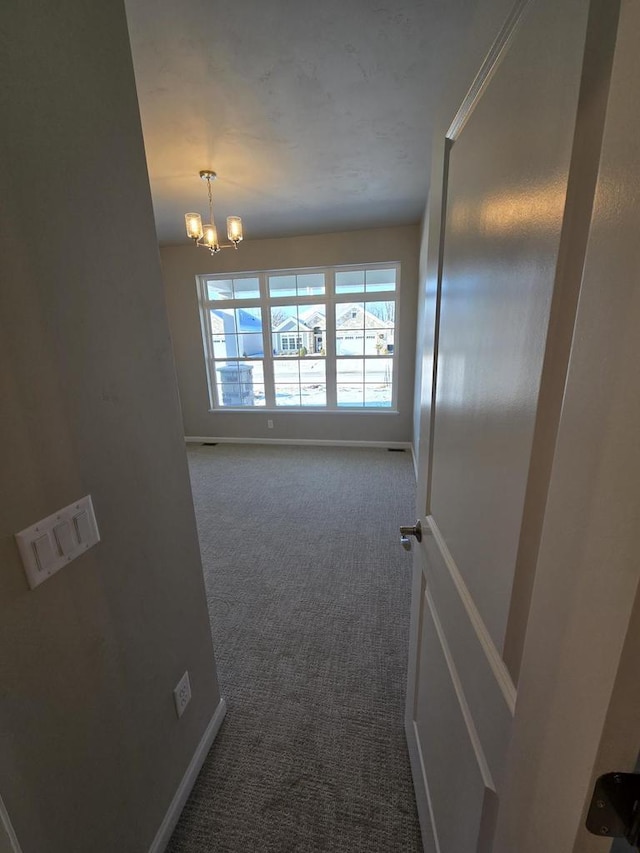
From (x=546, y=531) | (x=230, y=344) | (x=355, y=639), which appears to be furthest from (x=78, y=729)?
(x=230, y=344)

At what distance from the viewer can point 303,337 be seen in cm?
450

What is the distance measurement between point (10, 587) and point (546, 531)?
0.87 m

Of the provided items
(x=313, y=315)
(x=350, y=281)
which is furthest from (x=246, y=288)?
(x=350, y=281)

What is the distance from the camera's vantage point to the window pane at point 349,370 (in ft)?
14.6

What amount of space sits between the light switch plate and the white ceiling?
1.81 m

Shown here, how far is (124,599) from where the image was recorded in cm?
87

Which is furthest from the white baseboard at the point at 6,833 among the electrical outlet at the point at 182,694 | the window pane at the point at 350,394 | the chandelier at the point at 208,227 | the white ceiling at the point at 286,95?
the window pane at the point at 350,394

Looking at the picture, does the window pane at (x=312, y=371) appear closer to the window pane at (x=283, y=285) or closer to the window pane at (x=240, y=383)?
the window pane at (x=240, y=383)

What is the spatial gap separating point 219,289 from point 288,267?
3.48ft

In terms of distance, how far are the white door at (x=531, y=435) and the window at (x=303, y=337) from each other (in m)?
3.57

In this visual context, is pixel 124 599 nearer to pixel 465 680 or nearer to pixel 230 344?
pixel 465 680

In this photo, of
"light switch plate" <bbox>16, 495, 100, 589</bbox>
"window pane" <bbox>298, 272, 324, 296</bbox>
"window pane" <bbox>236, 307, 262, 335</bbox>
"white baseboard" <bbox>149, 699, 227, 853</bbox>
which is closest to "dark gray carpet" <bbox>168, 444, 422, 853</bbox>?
"white baseboard" <bbox>149, 699, 227, 853</bbox>

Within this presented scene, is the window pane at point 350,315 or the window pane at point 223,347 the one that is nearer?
the window pane at point 350,315

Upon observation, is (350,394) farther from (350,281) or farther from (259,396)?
(350,281)
